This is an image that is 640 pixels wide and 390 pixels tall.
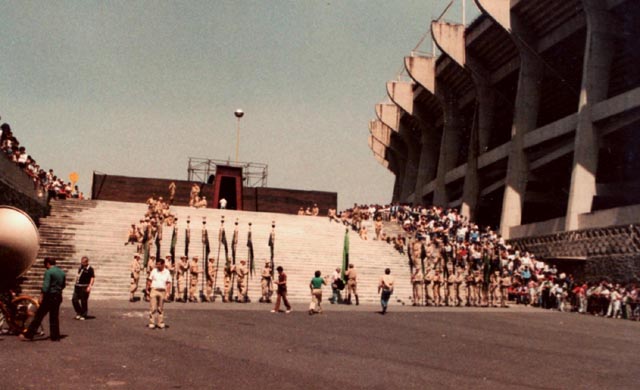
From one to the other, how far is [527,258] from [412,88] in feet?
92.6

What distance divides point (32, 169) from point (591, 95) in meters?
27.0

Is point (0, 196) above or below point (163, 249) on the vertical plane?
above

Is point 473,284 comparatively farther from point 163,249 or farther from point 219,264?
point 163,249

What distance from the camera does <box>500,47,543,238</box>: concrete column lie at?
1538 inches

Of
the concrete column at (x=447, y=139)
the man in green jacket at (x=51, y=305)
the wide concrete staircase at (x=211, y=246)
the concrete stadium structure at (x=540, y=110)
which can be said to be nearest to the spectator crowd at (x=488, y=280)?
the wide concrete staircase at (x=211, y=246)

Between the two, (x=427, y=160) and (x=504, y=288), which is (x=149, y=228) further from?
(x=427, y=160)

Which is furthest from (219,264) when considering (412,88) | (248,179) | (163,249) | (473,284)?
(412,88)

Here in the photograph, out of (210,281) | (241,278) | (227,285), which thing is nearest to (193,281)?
(210,281)

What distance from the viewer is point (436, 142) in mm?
60188

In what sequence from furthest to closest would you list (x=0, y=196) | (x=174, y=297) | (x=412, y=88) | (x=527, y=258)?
1. (x=412, y=88)
2. (x=527, y=258)
3. (x=174, y=297)
4. (x=0, y=196)

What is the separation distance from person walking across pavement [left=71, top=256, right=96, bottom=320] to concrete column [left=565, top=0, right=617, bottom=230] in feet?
80.4

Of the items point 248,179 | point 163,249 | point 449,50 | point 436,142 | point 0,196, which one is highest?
point 449,50

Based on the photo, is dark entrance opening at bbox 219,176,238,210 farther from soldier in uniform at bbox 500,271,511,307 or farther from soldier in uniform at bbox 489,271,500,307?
soldier in uniform at bbox 500,271,511,307

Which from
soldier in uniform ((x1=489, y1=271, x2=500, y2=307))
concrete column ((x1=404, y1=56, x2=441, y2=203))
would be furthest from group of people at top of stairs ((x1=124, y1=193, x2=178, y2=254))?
concrete column ((x1=404, y1=56, x2=441, y2=203))
